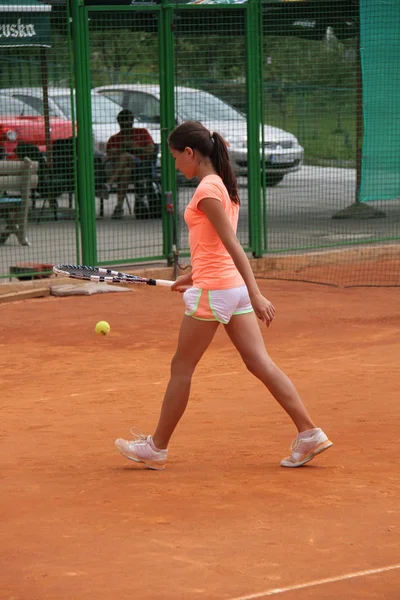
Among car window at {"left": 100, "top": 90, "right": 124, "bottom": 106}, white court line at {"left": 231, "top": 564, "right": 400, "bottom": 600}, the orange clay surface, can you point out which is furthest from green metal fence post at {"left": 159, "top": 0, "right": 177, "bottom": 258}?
white court line at {"left": 231, "top": 564, "right": 400, "bottom": 600}

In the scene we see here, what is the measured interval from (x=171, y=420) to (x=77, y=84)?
24.5 ft

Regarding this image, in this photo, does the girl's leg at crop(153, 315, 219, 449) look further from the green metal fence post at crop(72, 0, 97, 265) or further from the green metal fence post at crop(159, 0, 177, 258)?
the green metal fence post at crop(159, 0, 177, 258)

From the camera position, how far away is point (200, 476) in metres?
5.73

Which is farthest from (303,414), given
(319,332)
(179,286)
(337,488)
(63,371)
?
(319,332)

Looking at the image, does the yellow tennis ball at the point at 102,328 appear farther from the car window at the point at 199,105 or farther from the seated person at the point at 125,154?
the car window at the point at 199,105

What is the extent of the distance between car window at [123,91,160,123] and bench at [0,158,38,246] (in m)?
1.38

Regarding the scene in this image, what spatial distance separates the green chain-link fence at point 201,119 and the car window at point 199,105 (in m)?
0.01

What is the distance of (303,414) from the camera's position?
5.73 m

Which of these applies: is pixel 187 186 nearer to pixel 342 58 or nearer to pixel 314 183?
pixel 314 183

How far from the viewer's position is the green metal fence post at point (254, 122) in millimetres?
13305

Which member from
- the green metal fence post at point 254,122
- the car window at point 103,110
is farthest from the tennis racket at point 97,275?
the green metal fence post at point 254,122

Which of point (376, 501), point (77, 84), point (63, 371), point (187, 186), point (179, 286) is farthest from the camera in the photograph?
point (187, 186)

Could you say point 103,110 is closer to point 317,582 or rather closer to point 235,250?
point 235,250

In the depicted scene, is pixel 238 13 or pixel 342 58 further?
pixel 342 58
